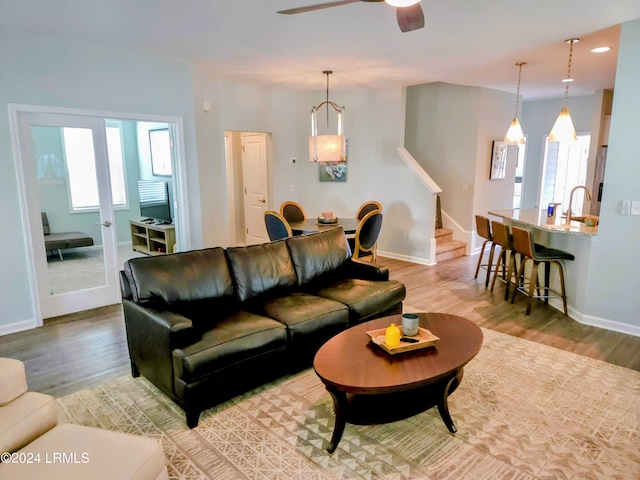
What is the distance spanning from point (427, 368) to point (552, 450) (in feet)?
2.67

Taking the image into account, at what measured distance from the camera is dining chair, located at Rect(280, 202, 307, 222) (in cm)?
587

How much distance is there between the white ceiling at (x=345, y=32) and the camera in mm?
3043

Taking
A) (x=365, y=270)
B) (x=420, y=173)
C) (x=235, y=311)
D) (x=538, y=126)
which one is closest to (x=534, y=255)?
(x=365, y=270)

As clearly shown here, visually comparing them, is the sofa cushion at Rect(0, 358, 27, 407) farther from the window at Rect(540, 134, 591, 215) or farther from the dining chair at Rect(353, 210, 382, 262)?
the window at Rect(540, 134, 591, 215)

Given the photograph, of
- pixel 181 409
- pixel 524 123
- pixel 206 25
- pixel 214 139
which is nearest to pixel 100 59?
pixel 206 25

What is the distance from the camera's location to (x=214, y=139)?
5.76 metres

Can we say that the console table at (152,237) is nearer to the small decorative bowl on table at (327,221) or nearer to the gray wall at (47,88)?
the gray wall at (47,88)

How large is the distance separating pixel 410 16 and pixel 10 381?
9.09 ft

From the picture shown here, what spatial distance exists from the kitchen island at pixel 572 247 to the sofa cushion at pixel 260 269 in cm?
254

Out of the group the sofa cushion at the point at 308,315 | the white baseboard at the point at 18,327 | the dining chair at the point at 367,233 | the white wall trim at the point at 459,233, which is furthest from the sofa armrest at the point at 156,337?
the white wall trim at the point at 459,233

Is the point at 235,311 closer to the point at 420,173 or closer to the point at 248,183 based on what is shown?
the point at 420,173

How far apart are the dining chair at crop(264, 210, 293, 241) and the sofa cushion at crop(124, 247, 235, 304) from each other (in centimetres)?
167

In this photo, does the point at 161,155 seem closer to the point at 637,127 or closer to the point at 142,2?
the point at 142,2

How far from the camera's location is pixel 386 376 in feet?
6.75
